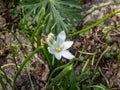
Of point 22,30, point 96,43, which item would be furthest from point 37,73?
point 96,43

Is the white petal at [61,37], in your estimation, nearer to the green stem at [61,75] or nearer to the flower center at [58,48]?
the flower center at [58,48]

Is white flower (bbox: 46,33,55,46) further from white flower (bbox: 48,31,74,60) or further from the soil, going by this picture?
the soil

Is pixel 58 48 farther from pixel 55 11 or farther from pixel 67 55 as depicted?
pixel 55 11

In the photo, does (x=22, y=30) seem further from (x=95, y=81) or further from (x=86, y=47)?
(x=95, y=81)

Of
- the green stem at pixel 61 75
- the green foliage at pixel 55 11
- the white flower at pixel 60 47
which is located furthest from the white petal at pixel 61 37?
the green foliage at pixel 55 11

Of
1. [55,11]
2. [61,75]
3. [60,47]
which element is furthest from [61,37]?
[55,11]
